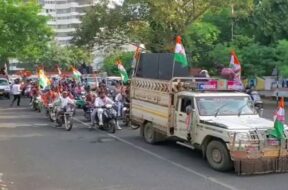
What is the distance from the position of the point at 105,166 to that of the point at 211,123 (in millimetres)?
2569

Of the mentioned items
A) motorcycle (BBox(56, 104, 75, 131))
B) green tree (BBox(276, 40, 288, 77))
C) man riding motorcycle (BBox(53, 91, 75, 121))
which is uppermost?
green tree (BBox(276, 40, 288, 77))

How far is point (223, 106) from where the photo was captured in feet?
42.7

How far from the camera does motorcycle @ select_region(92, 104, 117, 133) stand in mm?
18828

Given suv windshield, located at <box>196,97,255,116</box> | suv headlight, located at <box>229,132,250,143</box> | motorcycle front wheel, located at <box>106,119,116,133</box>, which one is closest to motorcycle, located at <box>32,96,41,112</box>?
motorcycle front wheel, located at <box>106,119,116,133</box>

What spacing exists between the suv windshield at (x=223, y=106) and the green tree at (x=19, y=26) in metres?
34.3

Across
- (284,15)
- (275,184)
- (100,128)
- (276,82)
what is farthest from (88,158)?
(276,82)

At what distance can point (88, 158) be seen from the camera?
13266 millimetres

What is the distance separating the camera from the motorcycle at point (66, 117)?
19.6 m

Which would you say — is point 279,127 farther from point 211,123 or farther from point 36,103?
point 36,103

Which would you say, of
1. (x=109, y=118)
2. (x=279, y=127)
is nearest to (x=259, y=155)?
(x=279, y=127)

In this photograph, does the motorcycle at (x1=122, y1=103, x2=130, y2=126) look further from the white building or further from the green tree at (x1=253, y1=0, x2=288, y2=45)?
the white building

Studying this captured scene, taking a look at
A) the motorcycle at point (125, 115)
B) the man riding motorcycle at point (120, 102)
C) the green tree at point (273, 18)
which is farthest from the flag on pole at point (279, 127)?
the green tree at point (273, 18)

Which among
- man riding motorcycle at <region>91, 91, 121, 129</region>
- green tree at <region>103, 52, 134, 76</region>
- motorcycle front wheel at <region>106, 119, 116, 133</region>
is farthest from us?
green tree at <region>103, 52, 134, 76</region>

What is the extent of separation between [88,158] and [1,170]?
7.57 feet
